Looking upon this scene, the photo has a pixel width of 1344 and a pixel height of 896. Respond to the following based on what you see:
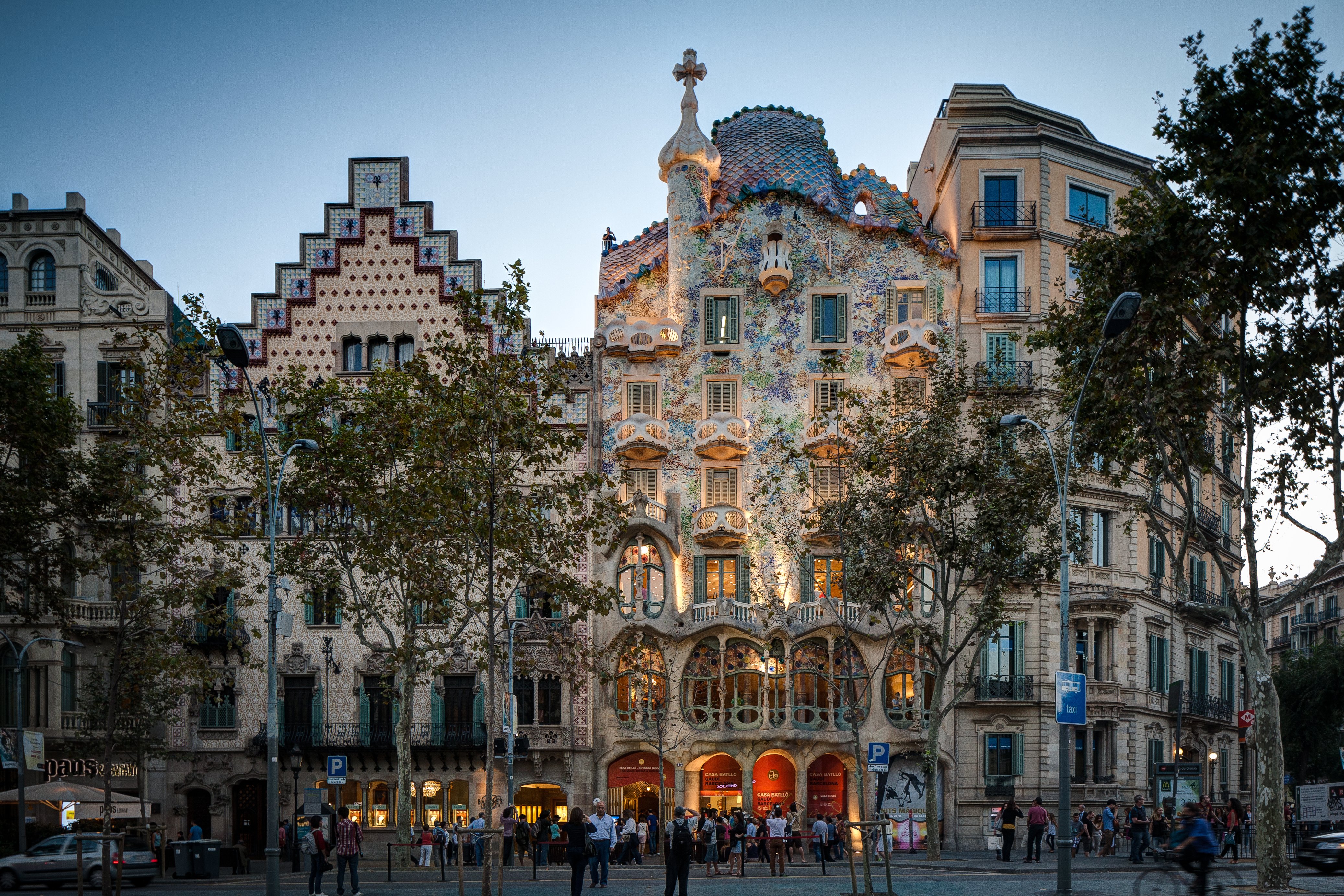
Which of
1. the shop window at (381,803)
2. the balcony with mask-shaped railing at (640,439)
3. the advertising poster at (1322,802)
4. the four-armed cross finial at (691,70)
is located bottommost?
the shop window at (381,803)

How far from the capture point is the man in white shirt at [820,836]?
37.6 m

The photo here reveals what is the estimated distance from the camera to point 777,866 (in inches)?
1529

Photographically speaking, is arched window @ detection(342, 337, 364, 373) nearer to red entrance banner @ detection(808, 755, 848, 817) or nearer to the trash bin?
the trash bin

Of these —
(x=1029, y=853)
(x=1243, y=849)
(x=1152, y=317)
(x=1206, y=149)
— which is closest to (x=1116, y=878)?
(x=1029, y=853)

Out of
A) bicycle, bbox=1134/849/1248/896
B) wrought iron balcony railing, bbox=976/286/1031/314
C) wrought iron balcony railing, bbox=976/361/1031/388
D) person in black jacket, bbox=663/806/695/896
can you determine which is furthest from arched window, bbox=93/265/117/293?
bicycle, bbox=1134/849/1248/896

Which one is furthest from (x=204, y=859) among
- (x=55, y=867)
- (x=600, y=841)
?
(x=600, y=841)

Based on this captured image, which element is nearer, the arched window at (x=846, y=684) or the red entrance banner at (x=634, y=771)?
the arched window at (x=846, y=684)

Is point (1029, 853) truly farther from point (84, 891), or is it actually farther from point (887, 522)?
point (84, 891)

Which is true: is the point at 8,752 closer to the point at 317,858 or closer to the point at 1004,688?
the point at 317,858

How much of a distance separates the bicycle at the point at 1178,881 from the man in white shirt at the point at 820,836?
12291 mm

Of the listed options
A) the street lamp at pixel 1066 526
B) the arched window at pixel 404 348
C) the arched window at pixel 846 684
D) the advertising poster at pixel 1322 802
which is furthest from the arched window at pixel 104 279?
the advertising poster at pixel 1322 802

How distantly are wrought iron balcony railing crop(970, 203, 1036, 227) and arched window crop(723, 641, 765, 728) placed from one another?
17.6 meters

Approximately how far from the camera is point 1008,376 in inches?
1927

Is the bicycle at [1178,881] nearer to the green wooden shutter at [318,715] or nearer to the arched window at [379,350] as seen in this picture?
the green wooden shutter at [318,715]
